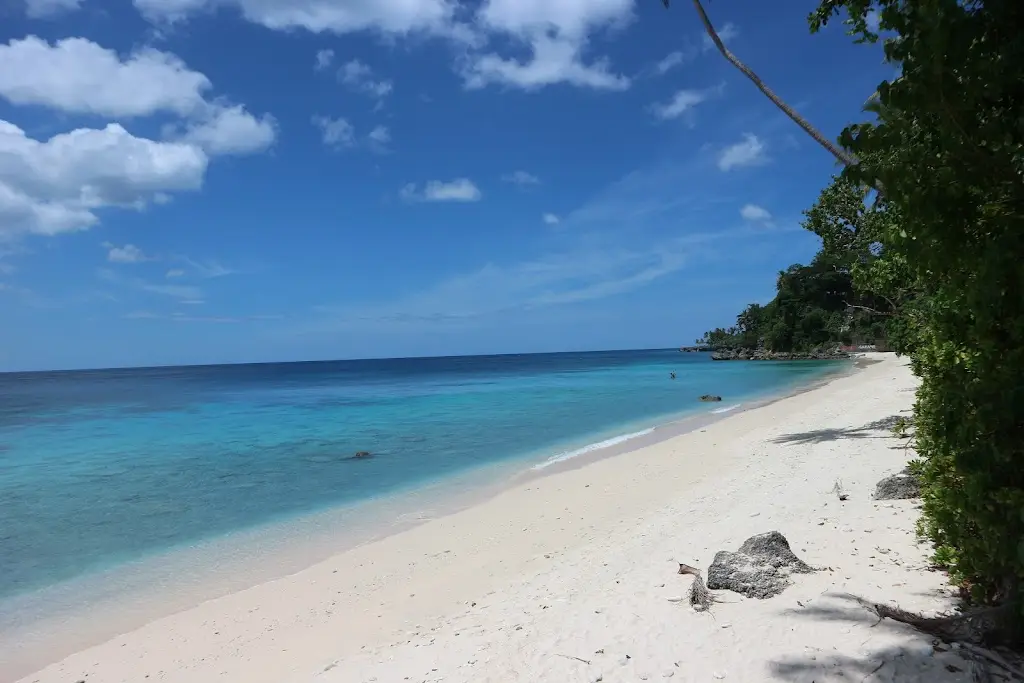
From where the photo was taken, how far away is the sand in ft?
13.8

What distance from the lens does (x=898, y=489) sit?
739 cm

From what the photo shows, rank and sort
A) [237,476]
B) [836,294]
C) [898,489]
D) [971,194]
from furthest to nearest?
[836,294], [237,476], [898,489], [971,194]

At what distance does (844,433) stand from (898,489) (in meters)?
8.33

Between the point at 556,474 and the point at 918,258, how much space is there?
12698mm

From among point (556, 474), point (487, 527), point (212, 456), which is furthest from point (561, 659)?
point (212, 456)

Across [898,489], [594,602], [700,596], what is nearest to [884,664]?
[700,596]

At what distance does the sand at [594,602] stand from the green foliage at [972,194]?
133cm

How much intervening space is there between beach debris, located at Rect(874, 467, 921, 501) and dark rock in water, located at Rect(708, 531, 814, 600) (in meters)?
2.59

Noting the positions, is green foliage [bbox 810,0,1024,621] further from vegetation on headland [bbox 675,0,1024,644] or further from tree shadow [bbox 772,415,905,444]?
tree shadow [bbox 772,415,905,444]

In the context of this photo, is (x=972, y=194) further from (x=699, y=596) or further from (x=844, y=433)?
(x=844, y=433)

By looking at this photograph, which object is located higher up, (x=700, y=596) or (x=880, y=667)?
(x=880, y=667)

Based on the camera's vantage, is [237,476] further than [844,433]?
Yes

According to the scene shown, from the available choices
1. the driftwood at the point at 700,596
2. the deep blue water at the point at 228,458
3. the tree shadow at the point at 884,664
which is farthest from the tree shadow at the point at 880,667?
the deep blue water at the point at 228,458

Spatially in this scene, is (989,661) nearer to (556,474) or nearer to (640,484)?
(640,484)
